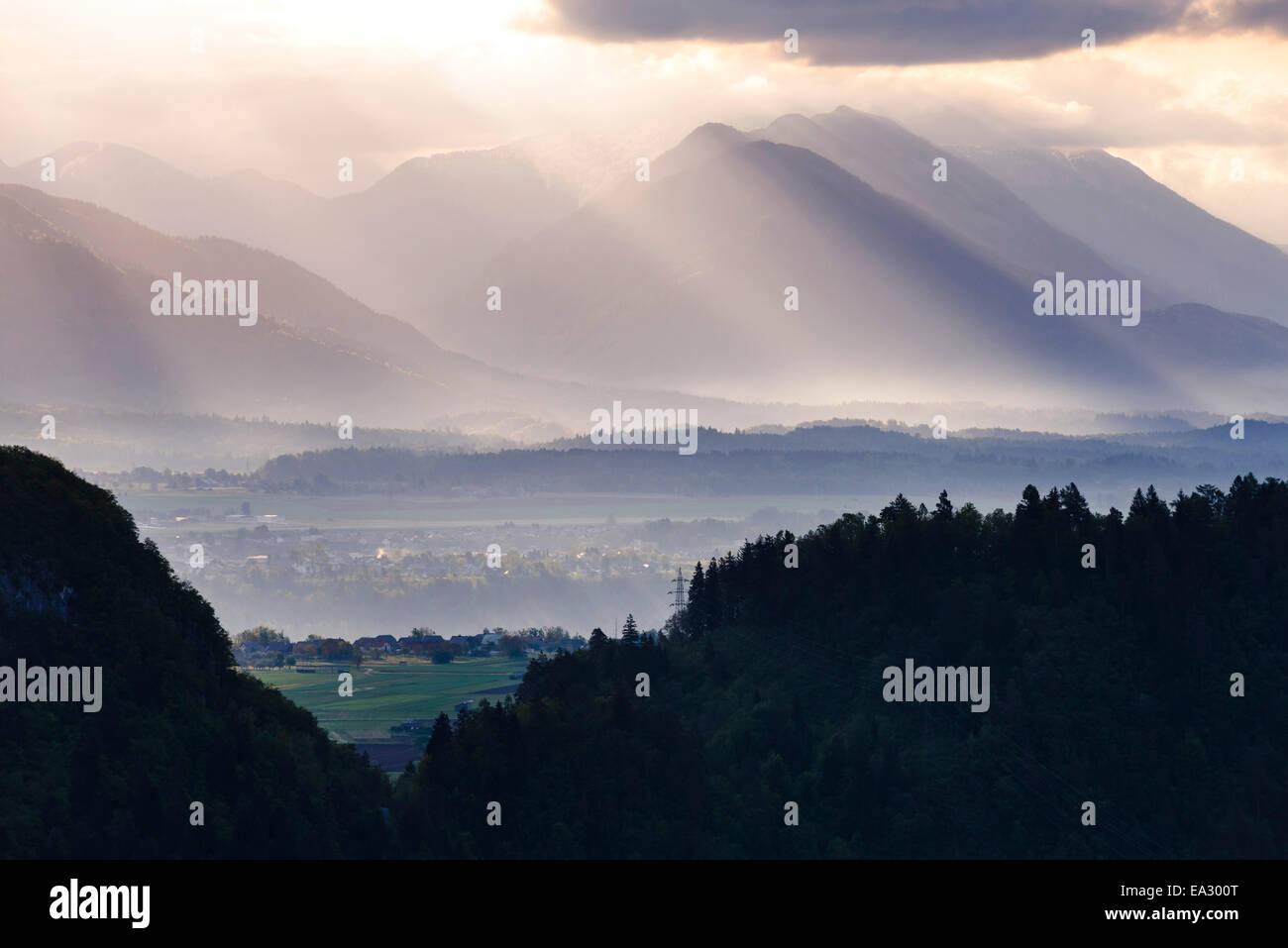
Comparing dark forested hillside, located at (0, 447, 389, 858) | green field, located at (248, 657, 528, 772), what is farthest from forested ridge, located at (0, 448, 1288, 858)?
green field, located at (248, 657, 528, 772)

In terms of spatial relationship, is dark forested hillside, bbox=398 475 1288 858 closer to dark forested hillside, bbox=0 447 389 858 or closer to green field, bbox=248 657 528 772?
dark forested hillside, bbox=0 447 389 858

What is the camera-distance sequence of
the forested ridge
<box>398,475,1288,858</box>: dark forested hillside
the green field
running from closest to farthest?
1. the forested ridge
2. <box>398,475,1288,858</box>: dark forested hillside
3. the green field

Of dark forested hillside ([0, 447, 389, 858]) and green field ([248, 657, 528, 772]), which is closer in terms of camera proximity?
dark forested hillside ([0, 447, 389, 858])

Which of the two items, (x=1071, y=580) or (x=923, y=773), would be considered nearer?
(x=923, y=773)

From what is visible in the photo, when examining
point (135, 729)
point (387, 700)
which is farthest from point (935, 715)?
point (387, 700)
